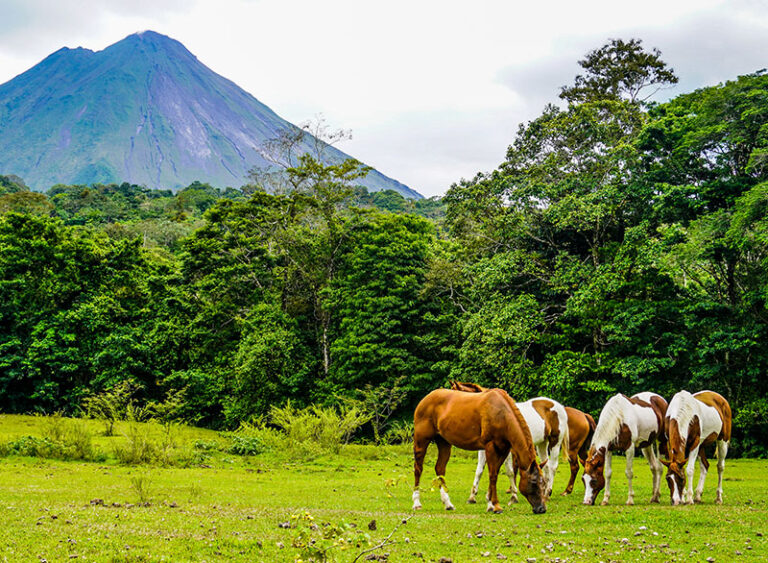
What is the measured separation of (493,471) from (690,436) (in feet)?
13.8

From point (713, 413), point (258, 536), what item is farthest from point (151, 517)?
point (713, 413)

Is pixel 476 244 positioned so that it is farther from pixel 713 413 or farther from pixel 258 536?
pixel 258 536

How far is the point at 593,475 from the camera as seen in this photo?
37.0 feet

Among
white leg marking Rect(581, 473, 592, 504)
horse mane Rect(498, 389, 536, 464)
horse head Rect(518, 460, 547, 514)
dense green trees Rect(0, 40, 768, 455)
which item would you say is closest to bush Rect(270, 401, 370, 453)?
dense green trees Rect(0, 40, 768, 455)

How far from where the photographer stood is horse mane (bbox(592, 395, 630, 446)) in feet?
37.9

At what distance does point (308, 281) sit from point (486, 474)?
2200 cm

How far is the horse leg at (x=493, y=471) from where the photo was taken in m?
10.1

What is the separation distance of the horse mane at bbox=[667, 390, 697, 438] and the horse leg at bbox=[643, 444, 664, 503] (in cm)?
95

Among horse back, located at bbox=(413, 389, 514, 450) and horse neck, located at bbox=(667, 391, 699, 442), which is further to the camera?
horse neck, located at bbox=(667, 391, 699, 442)

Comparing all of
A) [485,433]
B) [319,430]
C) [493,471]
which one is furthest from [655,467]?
[319,430]

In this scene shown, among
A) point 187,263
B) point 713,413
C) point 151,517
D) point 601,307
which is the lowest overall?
point 151,517

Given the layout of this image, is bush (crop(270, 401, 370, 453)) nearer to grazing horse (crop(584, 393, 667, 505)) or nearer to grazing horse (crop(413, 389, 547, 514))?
grazing horse (crop(413, 389, 547, 514))

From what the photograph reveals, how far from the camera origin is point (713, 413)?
1166cm

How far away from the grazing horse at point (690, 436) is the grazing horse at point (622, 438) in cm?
37
